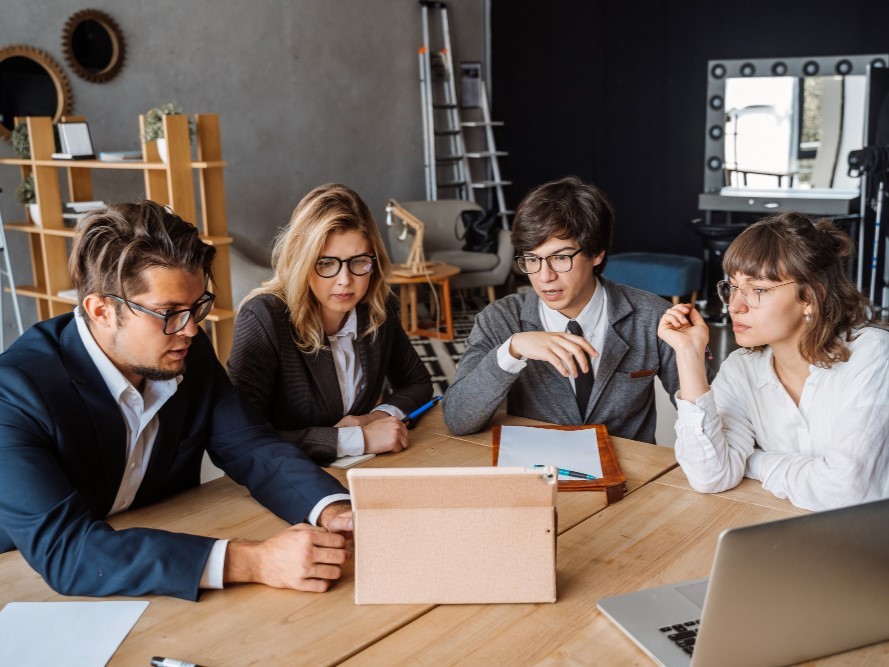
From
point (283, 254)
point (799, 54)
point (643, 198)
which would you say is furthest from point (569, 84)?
point (283, 254)

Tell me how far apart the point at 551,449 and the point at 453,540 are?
690 millimetres

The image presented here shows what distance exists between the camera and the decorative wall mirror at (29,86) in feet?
17.0

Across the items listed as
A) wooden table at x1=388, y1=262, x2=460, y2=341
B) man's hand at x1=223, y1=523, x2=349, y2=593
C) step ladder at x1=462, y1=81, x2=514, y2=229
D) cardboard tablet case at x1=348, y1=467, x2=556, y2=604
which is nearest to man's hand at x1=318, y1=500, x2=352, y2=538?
man's hand at x1=223, y1=523, x2=349, y2=593

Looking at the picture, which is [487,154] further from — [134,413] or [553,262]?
[134,413]

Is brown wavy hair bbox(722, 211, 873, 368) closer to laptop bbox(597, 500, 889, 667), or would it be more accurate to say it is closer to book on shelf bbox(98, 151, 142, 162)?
laptop bbox(597, 500, 889, 667)

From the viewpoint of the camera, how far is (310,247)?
6.91 feet

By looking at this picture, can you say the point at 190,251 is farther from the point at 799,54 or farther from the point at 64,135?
the point at 799,54

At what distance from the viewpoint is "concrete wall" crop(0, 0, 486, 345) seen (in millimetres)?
5617

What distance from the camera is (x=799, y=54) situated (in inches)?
293

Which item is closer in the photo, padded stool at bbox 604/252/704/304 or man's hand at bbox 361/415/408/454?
man's hand at bbox 361/415/408/454

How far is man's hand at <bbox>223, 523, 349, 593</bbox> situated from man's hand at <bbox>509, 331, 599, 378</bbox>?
72cm

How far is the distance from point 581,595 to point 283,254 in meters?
1.20

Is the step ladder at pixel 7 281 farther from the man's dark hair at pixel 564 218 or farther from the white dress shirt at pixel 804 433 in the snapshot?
the white dress shirt at pixel 804 433

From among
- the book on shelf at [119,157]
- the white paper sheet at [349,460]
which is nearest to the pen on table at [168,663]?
the white paper sheet at [349,460]
